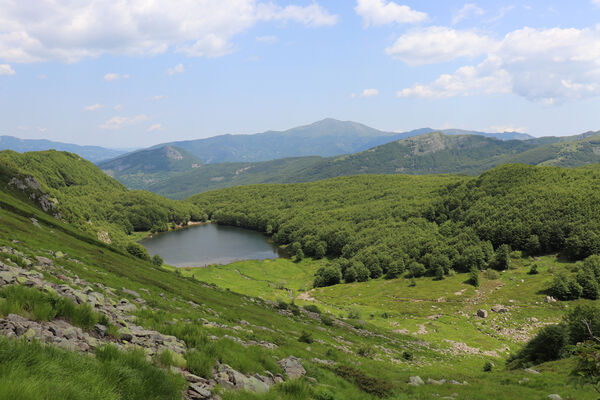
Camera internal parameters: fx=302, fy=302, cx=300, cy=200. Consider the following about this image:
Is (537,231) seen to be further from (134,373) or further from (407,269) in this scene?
(134,373)

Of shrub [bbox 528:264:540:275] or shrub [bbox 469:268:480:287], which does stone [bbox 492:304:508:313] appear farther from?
shrub [bbox 528:264:540:275]

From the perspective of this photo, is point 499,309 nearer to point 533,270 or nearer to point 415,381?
point 533,270

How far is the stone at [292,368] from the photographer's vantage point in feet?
46.7

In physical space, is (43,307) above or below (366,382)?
above

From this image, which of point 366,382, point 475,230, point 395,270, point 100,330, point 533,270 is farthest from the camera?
point 475,230

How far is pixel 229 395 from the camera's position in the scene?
359 inches

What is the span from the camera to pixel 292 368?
593 inches

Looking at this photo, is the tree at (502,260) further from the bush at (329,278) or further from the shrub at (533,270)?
the bush at (329,278)

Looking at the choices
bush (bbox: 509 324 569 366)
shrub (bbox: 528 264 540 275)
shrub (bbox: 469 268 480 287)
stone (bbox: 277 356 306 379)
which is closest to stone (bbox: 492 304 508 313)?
shrub (bbox: 469 268 480 287)

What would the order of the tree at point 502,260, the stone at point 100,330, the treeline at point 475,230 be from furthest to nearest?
the treeline at point 475,230 < the tree at point 502,260 < the stone at point 100,330

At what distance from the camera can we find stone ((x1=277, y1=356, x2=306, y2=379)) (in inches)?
560

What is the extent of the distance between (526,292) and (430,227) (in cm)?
8771

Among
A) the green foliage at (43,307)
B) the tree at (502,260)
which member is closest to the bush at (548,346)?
the green foliage at (43,307)

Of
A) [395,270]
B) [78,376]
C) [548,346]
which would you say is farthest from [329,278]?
[78,376]
